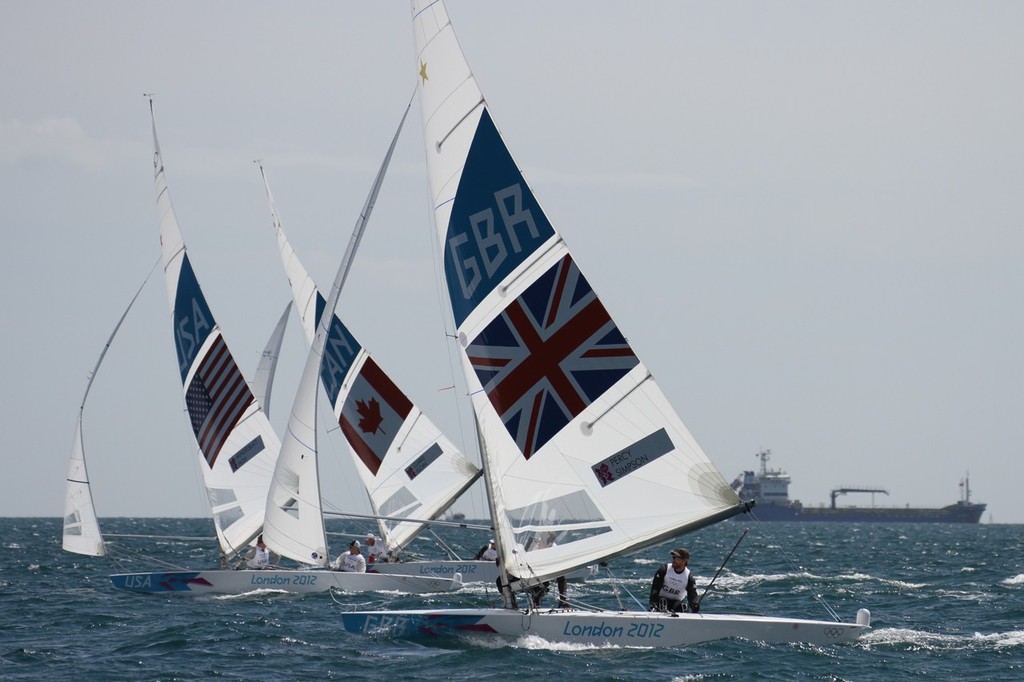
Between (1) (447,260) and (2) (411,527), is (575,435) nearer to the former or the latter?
(1) (447,260)

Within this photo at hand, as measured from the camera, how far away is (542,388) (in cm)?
1945

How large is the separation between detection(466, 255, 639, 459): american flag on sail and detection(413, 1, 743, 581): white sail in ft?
0.05

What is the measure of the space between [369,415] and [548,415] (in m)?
16.5

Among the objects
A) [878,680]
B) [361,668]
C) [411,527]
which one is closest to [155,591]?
[411,527]

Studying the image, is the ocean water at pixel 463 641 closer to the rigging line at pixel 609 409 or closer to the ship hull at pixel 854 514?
the rigging line at pixel 609 409

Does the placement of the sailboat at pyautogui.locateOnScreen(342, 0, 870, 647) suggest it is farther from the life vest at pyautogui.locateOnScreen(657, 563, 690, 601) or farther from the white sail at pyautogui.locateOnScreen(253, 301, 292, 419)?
the white sail at pyautogui.locateOnScreen(253, 301, 292, 419)

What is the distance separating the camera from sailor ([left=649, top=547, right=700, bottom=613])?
1964 cm

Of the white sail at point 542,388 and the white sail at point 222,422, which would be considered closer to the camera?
the white sail at point 542,388

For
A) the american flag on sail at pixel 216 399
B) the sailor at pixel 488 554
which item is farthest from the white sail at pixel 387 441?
the american flag on sail at pixel 216 399

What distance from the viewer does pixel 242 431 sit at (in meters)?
32.7

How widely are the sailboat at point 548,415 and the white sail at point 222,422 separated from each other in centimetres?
1370

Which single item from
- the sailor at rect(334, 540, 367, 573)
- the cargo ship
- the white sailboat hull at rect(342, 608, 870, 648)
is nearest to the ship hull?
the cargo ship

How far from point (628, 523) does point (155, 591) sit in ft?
50.1

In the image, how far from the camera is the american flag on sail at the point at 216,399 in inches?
1284
